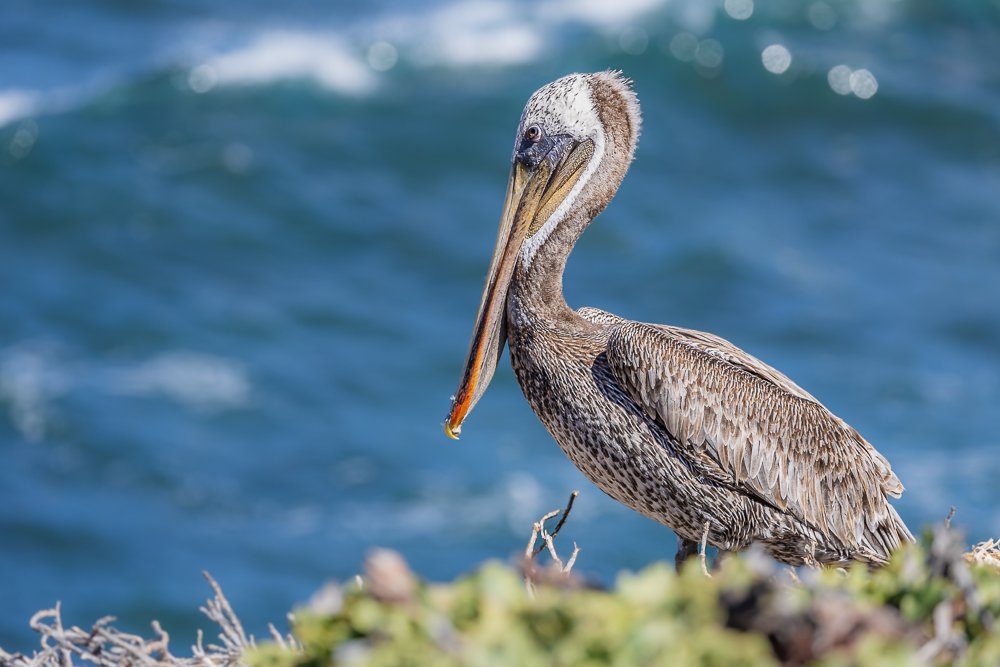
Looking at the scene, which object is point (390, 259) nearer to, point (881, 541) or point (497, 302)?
point (497, 302)

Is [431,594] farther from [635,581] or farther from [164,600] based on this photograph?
[164,600]

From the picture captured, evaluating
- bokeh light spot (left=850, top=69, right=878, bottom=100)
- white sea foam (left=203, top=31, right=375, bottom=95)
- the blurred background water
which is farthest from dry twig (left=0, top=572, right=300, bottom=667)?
bokeh light spot (left=850, top=69, right=878, bottom=100)

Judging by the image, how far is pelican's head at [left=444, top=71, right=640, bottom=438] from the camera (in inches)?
258

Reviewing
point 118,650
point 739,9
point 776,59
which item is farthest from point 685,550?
point 739,9

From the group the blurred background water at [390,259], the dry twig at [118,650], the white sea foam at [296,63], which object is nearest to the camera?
the dry twig at [118,650]

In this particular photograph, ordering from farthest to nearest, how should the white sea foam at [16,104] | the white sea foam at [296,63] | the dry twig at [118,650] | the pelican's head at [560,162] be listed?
the white sea foam at [296,63], the white sea foam at [16,104], the pelican's head at [560,162], the dry twig at [118,650]

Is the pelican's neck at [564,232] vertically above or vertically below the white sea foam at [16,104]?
below

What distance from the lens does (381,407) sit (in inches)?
760

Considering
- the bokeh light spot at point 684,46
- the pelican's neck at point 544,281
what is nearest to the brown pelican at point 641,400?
the pelican's neck at point 544,281

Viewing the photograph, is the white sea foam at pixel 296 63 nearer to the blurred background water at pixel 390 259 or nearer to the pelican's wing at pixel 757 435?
the blurred background water at pixel 390 259

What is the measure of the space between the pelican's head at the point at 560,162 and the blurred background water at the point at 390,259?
996 centimetres

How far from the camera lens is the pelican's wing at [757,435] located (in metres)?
6.25

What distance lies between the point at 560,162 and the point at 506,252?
49 centimetres

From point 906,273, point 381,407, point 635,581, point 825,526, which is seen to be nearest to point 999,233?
point 906,273
